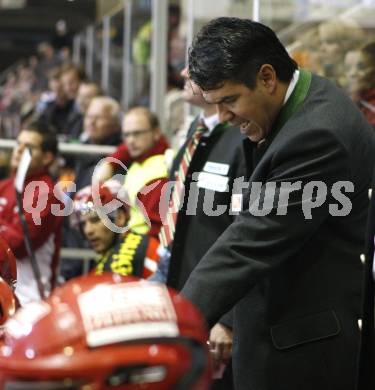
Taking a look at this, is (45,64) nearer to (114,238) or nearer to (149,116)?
(149,116)

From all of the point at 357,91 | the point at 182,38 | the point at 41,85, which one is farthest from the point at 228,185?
the point at 41,85

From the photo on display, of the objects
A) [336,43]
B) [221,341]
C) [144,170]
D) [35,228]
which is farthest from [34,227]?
[221,341]

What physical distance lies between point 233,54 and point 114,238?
7.27ft

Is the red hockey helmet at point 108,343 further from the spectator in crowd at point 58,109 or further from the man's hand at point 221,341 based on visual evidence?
the spectator in crowd at point 58,109

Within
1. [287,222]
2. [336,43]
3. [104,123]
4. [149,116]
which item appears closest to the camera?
[287,222]

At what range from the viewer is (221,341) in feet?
9.62

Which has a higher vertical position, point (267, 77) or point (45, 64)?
point (45, 64)

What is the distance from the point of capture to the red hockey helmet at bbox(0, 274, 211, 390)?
1.59 m

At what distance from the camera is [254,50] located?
8.50ft

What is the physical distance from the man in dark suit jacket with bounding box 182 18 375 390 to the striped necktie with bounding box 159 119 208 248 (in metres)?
1.03

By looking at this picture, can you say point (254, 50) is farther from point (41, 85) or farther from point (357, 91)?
point (41, 85)

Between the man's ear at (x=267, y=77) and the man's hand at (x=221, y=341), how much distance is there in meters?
0.75

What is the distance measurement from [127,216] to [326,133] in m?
2.23

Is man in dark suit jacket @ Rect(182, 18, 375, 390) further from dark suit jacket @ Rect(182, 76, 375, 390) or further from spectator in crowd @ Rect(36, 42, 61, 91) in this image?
spectator in crowd @ Rect(36, 42, 61, 91)
